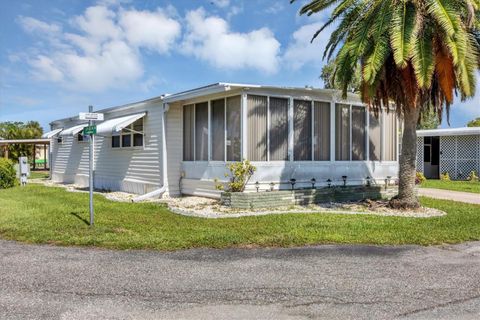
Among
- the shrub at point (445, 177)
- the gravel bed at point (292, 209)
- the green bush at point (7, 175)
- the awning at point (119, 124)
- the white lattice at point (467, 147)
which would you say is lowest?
the gravel bed at point (292, 209)

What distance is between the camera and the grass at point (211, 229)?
6.86m

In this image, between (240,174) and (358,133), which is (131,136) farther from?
(358,133)

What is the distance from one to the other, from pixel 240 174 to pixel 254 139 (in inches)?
41.4

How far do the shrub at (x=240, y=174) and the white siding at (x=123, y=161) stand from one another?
315 cm

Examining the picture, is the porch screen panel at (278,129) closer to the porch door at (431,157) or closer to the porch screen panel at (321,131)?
the porch screen panel at (321,131)

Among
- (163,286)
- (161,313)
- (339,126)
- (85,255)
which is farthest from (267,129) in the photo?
(161,313)

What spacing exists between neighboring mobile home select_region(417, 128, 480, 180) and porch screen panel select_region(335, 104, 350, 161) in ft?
39.4

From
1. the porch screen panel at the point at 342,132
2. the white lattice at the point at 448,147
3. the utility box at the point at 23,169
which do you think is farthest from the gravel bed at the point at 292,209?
the white lattice at the point at 448,147

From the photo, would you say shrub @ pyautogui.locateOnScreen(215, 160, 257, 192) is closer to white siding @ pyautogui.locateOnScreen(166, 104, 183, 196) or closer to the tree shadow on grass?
white siding @ pyautogui.locateOnScreen(166, 104, 183, 196)

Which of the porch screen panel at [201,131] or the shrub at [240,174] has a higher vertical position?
the porch screen panel at [201,131]

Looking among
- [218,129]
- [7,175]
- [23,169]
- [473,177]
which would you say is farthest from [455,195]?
[7,175]

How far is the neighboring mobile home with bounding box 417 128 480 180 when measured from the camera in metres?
22.4

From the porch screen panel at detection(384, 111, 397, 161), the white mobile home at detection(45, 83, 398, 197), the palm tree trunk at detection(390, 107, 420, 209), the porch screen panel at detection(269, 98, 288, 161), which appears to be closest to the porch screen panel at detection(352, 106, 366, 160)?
the white mobile home at detection(45, 83, 398, 197)

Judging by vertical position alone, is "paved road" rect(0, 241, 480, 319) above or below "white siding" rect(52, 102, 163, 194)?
below
